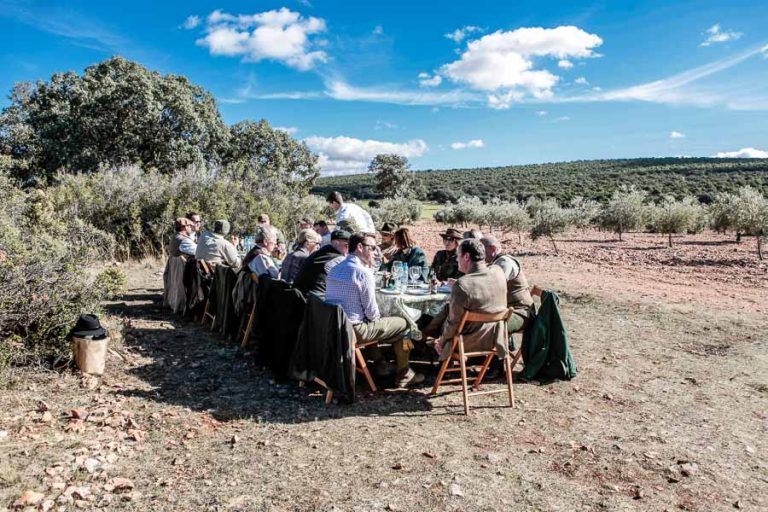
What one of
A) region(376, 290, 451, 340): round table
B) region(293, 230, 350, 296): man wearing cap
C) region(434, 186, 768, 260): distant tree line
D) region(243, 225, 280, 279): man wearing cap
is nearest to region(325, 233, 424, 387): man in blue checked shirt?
region(376, 290, 451, 340): round table

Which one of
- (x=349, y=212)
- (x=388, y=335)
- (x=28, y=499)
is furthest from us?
(x=349, y=212)

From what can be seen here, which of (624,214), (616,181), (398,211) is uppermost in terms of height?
(616,181)

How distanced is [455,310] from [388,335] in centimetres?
70

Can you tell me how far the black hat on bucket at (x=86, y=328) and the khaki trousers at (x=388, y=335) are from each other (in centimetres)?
235

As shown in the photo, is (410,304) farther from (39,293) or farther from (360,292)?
(39,293)

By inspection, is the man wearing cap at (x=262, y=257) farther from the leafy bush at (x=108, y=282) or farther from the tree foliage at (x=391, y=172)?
the tree foliage at (x=391, y=172)

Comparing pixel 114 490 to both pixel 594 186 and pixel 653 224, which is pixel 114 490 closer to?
pixel 653 224

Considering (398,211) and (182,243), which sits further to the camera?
(398,211)

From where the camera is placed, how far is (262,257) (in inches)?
232

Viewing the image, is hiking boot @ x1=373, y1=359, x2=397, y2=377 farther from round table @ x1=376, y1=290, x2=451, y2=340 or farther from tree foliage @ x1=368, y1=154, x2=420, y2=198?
tree foliage @ x1=368, y1=154, x2=420, y2=198

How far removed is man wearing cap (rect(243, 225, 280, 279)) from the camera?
588 cm

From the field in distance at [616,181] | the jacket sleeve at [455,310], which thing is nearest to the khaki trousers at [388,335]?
the jacket sleeve at [455,310]

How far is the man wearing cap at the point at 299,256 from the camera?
5812 millimetres

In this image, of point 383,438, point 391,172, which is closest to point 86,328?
point 383,438
